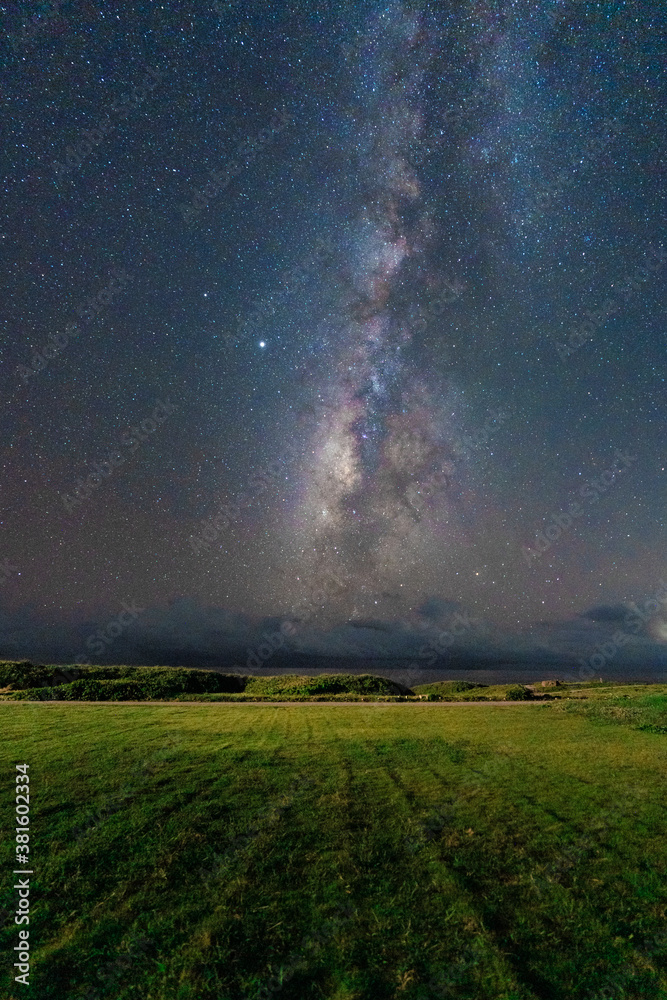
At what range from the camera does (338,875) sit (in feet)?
20.7

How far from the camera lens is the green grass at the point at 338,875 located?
177 inches

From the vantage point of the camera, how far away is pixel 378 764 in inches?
484

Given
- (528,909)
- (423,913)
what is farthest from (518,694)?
(423,913)

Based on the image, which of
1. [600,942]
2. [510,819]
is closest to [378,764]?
[510,819]

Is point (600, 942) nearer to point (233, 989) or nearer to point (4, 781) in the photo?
point (233, 989)

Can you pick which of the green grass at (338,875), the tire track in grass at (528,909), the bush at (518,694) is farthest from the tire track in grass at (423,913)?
the bush at (518,694)

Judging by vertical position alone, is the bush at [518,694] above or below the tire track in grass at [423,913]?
below

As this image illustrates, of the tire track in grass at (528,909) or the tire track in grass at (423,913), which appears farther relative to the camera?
the tire track in grass at (528,909)

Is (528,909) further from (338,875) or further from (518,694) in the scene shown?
(518,694)

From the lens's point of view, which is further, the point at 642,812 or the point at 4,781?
the point at 4,781

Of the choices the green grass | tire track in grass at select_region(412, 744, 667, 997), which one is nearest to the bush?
the green grass

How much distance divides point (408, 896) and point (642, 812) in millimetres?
6391

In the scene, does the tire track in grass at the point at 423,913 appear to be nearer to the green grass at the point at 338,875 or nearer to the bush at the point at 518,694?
the green grass at the point at 338,875

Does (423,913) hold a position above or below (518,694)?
above
